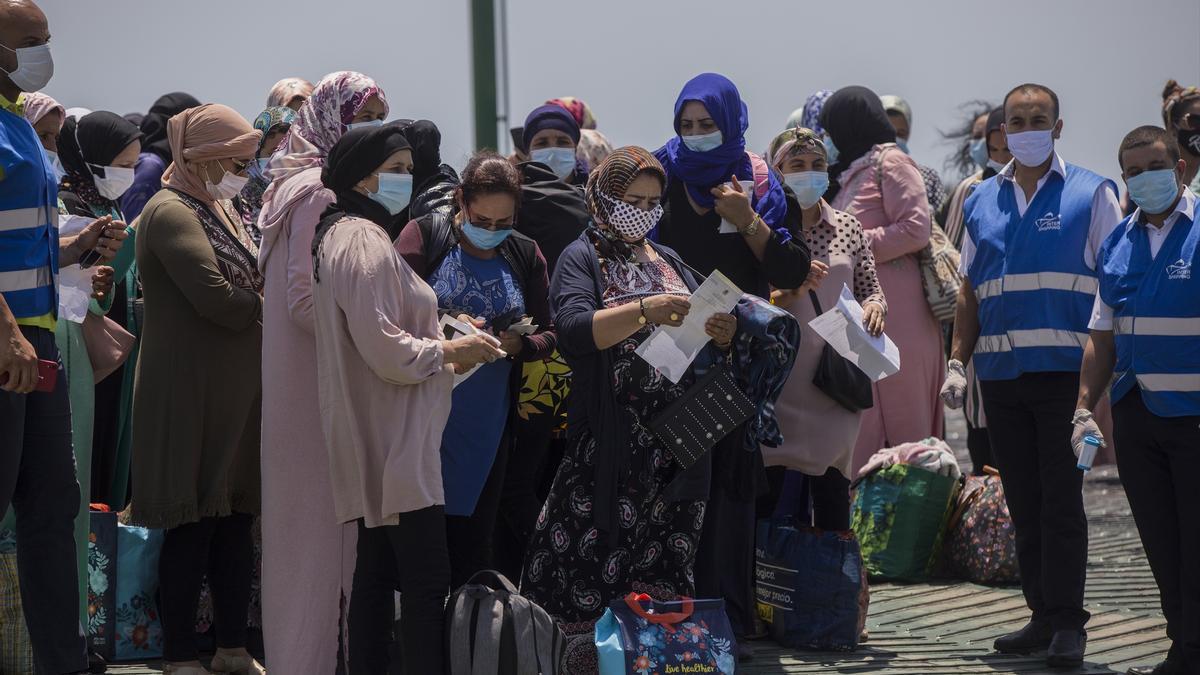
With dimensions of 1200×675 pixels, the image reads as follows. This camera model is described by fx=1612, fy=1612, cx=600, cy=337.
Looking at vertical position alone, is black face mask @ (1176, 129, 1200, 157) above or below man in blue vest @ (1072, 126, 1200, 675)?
above

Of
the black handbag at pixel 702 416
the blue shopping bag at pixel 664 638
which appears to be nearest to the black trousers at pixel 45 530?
the blue shopping bag at pixel 664 638

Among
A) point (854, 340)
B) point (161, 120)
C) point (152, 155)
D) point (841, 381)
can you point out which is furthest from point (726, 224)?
point (161, 120)

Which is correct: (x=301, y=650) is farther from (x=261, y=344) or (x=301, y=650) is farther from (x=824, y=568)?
(x=824, y=568)

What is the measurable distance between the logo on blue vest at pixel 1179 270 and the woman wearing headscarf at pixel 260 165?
3632 millimetres

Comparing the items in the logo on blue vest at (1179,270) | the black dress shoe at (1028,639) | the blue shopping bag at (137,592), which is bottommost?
Result: the black dress shoe at (1028,639)

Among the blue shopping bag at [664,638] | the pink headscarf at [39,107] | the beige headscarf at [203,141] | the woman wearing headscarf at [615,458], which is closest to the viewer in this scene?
the blue shopping bag at [664,638]

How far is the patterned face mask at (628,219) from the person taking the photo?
600 cm

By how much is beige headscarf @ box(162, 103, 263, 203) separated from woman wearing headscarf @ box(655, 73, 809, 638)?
176 centimetres

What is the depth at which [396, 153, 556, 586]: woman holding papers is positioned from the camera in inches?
232

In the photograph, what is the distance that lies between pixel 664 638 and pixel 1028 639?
199 cm

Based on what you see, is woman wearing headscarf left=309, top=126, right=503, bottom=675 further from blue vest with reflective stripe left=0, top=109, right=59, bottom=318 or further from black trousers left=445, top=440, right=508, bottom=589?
blue vest with reflective stripe left=0, top=109, right=59, bottom=318

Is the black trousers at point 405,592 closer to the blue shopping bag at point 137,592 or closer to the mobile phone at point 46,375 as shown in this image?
the mobile phone at point 46,375

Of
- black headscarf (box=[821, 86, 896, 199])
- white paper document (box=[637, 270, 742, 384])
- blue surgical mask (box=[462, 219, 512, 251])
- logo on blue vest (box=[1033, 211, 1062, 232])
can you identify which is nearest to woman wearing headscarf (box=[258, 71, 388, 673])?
blue surgical mask (box=[462, 219, 512, 251])

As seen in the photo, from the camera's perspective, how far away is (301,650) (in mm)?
5688
